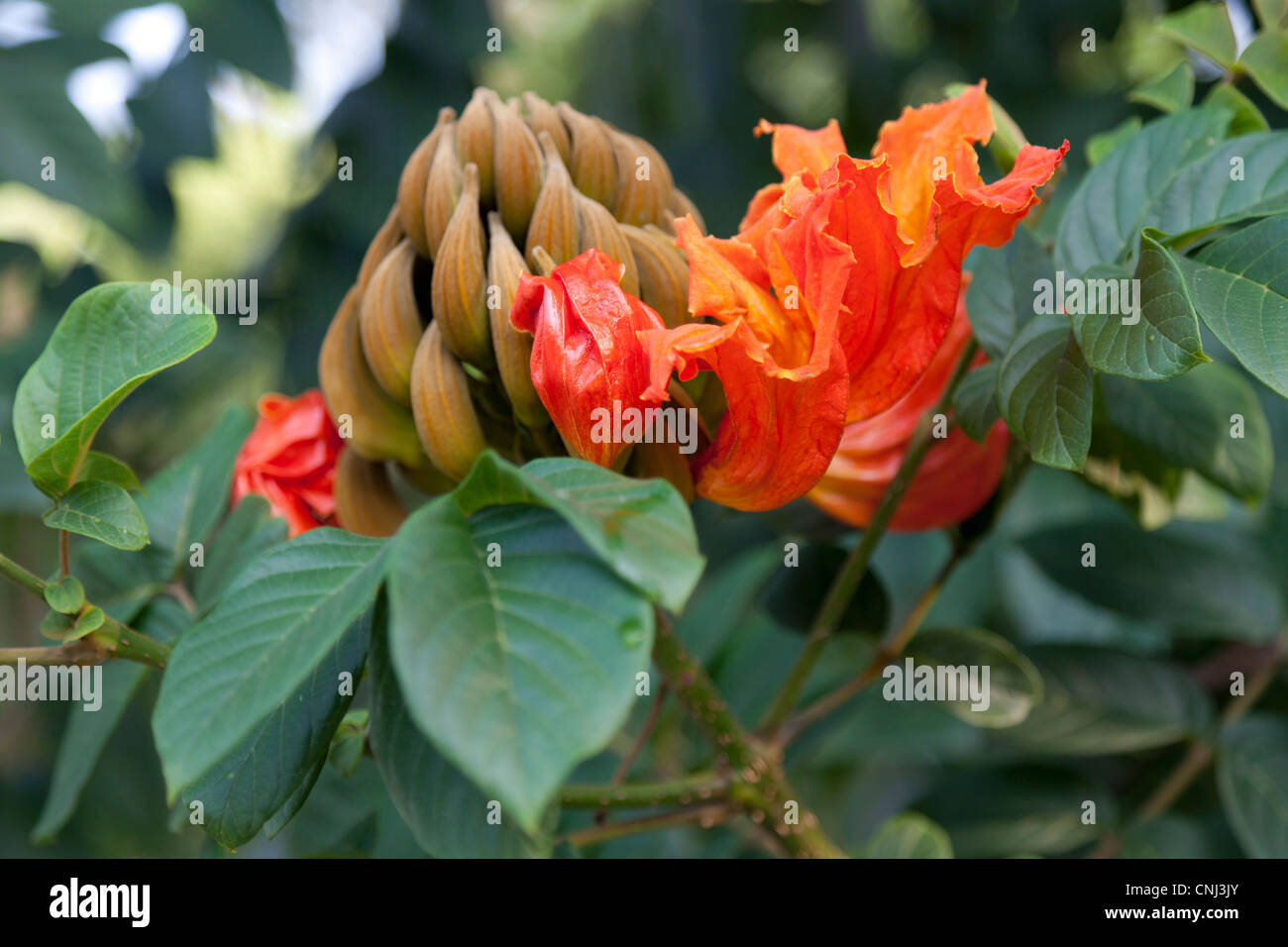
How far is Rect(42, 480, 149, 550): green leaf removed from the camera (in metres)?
0.51

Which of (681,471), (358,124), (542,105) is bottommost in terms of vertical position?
(681,471)

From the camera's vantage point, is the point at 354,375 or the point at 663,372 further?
the point at 354,375

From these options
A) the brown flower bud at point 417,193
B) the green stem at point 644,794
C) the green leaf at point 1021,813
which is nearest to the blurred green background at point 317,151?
the green leaf at point 1021,813

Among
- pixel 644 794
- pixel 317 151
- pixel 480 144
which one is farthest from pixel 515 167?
pixel 317 151

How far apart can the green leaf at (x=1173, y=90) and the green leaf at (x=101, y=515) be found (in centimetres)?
69

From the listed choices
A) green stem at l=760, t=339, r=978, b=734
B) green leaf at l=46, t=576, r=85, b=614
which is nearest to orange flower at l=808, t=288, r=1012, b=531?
green stem at l=760, t=339, r=978, b=734

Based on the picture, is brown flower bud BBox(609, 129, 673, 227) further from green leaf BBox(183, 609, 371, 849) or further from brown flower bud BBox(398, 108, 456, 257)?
green leaf BBox(183, 609, 371, 849)

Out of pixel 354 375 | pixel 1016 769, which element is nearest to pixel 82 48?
pixel 354 375

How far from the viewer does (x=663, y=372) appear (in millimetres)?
472

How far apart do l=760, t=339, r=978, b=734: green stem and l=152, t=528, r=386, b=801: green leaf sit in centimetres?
34

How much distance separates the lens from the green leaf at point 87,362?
53 centimetres

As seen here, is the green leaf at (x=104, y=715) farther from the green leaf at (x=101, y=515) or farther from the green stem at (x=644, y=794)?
the green stem at (x=644, y=794)
